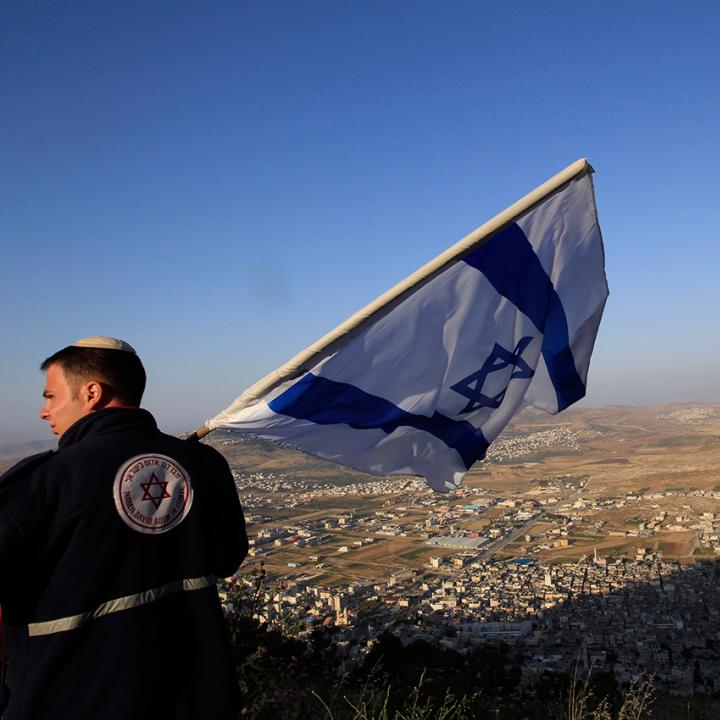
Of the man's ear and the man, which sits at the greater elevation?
the man's ear

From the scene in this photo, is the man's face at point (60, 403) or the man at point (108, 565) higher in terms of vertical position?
the man's face at point (60, 403)

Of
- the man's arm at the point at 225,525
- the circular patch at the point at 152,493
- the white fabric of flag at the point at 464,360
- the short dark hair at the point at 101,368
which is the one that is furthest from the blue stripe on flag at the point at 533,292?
the circular patch at the point at 152,493

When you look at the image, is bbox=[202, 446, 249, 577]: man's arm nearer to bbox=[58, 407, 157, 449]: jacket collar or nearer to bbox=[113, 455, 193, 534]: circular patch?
bbox=[113, 455, 193, 534]: circular patch

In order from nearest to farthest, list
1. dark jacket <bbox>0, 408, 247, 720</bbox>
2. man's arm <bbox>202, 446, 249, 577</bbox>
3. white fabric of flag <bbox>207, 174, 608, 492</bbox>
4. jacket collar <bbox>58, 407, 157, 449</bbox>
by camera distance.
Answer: dark jacket <bbox>0, 408, 247, 720</bbox> < jacket collar <bbox>58, 407, 157, 449</bbox> < man's arm <bbox>202, 446, 249, 577</bbox> < white fabric of flag <bbox>207, 174, 608, 492</bbox>

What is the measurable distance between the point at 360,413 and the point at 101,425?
1.97 metres

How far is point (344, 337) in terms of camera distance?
281 centimetres

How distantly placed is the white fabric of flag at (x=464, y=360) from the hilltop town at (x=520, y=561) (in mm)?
688

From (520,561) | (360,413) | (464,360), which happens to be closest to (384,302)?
(360,413)

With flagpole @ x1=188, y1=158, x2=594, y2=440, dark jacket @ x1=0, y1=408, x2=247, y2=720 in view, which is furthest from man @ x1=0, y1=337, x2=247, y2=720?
flagpole @ x1=188, y1=158, x2=594, y2=440

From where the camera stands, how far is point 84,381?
1996 mm

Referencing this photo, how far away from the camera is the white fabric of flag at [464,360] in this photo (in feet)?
11.5

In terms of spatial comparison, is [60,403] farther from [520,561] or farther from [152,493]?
[520,561]

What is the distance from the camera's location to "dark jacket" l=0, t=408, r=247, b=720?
1640mm

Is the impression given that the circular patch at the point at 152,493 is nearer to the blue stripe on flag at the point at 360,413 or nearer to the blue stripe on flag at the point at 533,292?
the blue stripe on flag at the point at 360,413
